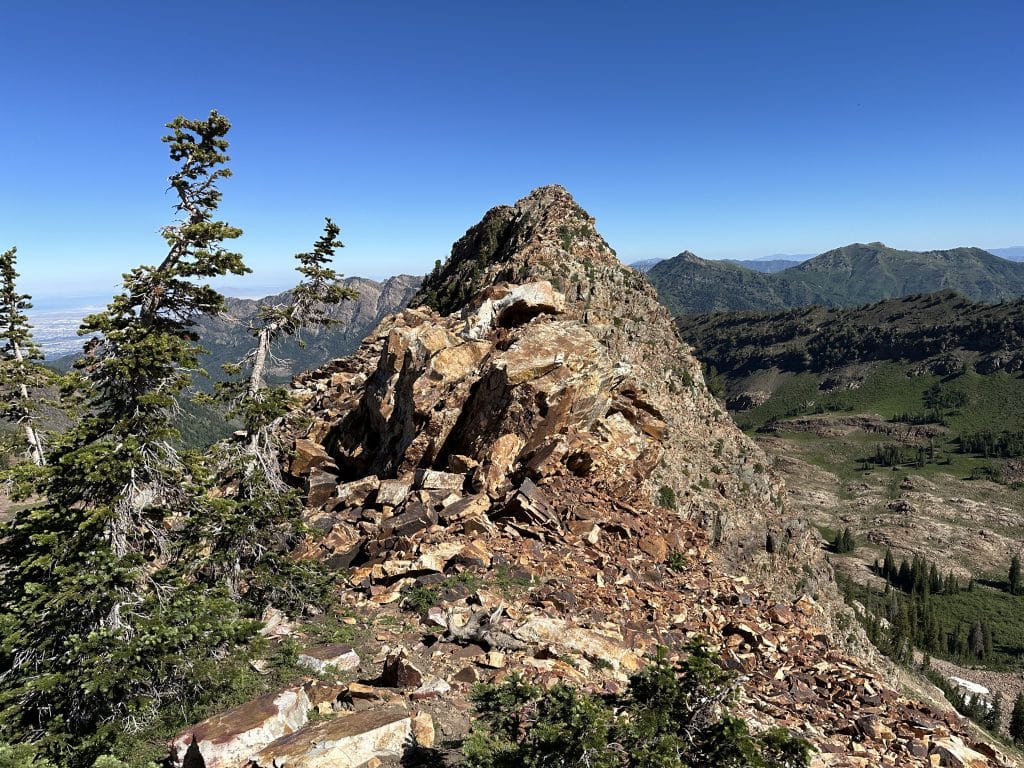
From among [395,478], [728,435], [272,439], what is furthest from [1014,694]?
[272,439]

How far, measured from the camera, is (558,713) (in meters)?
10.5

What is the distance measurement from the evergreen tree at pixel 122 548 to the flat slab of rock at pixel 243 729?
1499mm

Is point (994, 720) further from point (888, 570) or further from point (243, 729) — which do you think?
point (243, 729)

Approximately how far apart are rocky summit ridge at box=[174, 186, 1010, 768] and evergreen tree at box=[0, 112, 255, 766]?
2502mm

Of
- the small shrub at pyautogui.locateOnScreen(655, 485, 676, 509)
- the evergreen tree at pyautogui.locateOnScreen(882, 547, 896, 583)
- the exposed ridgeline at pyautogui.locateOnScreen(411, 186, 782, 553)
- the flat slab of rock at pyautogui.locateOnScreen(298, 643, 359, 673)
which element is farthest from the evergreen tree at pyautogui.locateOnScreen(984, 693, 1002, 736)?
the flat slab of rock at pyautogui.locateOnScreen(298, 643, 359, 673)

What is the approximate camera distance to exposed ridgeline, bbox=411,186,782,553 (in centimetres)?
4922

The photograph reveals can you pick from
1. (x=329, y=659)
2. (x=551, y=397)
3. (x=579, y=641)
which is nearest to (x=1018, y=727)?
(x=551, y=397)

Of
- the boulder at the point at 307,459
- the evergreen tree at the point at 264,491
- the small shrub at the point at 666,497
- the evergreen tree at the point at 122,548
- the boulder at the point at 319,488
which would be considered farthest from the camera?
the small shrub at the point at 666,497

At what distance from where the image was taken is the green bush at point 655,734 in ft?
31.9

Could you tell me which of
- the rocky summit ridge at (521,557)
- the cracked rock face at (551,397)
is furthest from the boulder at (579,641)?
A: the cracked rock face at (551,397)

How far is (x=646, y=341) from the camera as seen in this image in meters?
62.4

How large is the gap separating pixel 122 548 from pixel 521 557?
49.3 feet

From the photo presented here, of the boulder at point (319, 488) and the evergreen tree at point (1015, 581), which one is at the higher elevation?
the boulder at point (319, 488)

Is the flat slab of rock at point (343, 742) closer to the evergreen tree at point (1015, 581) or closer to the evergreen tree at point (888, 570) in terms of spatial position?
the evergreen tree at point (888, 570)
